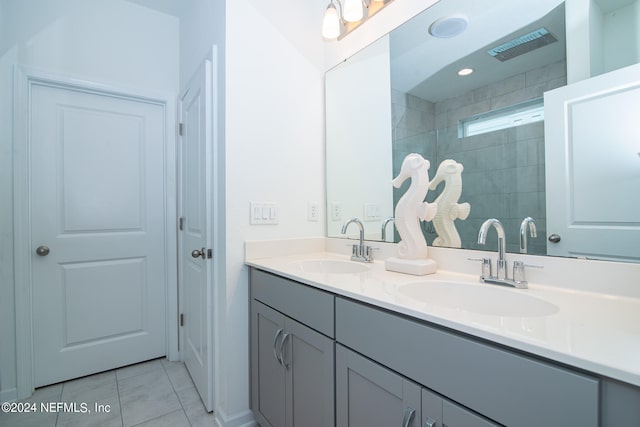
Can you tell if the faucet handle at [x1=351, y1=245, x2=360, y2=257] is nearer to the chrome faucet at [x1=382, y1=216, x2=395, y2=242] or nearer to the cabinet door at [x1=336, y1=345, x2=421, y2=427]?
the chrome faucet at [x1=382, y1=216, x2=395, y2=242]

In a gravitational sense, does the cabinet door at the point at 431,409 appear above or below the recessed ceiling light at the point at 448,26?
below

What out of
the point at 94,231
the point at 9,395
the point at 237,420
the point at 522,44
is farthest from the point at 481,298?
the point at 9,395

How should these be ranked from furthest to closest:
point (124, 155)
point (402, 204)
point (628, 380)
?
point (124, 155)
point (402, 204)
point (628, 380)

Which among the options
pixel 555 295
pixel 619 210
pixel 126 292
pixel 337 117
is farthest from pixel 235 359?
pixel 619 210

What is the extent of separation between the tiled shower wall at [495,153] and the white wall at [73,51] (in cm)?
192

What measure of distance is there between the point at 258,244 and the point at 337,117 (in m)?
0.90

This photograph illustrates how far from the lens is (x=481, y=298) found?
3.17ft

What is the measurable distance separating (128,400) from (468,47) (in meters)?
2.47

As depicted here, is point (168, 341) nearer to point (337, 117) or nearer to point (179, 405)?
point (179, 405)

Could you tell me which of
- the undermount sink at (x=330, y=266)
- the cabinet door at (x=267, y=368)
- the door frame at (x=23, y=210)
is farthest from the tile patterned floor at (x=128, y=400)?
the undermount sink at (x=330, y=266)

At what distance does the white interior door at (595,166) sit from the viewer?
822mm

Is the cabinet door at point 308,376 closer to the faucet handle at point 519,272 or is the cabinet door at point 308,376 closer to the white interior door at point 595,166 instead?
the faucet handle at point 519,272

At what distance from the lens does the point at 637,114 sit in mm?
814

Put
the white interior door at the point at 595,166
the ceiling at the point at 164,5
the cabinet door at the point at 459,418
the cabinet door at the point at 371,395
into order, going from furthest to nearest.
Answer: the ceiling at the point at 164,5 → the white interior door at the point at 595,166 → the cabinet door at the point at 371,395 → the cabinet door at the point at 459,418
